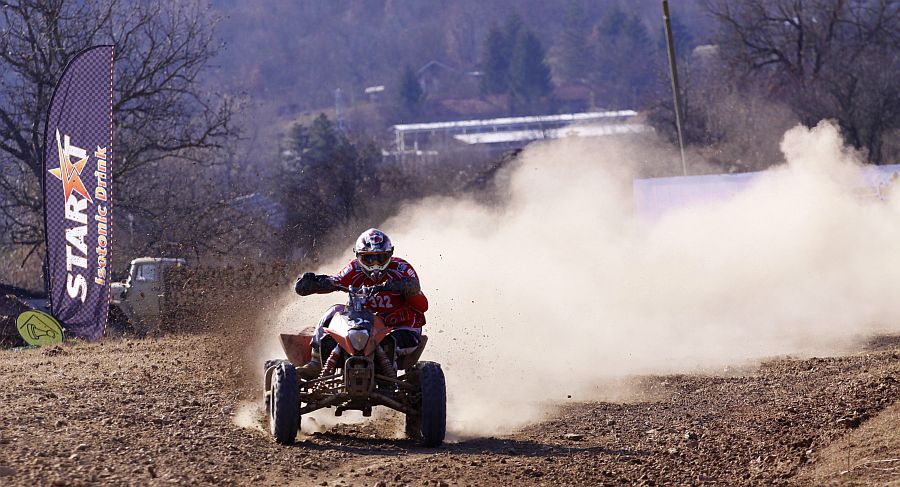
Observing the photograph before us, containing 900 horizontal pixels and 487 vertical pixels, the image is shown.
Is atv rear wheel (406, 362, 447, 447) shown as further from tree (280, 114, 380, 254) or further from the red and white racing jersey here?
tree (280, 114, 380, 254)

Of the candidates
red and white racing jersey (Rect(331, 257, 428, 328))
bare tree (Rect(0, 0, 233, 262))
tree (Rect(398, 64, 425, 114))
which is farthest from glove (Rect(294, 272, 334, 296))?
tree (Rect(398, 64, 425, 114))

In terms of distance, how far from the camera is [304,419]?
39.7ft

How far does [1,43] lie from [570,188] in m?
15.4

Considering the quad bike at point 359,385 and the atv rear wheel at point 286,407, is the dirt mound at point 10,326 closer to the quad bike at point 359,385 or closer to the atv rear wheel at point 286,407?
the quad bike at point 359,385

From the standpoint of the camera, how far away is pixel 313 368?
11.0 m

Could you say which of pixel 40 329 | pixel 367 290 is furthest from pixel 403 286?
pixel 40 329

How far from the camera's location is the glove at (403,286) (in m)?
11.3

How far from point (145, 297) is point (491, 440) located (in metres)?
16.1

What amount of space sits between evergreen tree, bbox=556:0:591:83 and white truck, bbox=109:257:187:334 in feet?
379

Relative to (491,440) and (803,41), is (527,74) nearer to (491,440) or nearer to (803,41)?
(803,41)

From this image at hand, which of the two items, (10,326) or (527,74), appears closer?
(10,326)

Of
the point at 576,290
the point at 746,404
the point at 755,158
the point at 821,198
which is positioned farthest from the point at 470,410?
the point at 755,158

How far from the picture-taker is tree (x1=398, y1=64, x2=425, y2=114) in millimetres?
123188

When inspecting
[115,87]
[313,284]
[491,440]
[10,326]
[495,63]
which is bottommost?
[491,440]
